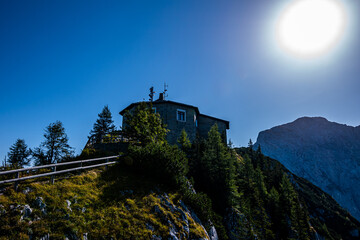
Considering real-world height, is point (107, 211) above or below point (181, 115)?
below

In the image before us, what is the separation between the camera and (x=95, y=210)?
8938 millimetres

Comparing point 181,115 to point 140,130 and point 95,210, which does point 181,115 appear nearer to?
point 140,130

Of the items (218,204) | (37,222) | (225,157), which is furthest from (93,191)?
(225,157)

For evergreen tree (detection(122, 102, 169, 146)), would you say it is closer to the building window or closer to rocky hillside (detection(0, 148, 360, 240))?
rocky hillside (detection(0, 148, 360, 240))

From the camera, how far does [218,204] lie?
66.6ft

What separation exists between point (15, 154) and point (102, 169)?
30.5 meters

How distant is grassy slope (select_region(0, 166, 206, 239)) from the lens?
6.96 meters

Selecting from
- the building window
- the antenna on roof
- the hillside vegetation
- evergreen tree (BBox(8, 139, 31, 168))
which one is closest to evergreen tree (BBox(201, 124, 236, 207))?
the hillside vegetation

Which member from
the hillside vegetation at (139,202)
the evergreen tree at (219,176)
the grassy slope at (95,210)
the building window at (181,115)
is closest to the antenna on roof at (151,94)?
the building window at (181,115)

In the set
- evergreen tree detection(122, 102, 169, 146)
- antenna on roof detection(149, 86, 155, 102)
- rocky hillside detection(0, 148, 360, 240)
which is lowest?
rocky hillside detection(0, 148, 360, 240)

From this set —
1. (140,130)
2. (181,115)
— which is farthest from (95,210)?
(181,115)

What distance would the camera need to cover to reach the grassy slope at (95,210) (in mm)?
6961

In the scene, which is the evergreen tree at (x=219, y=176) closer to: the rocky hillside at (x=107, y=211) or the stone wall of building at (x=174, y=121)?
the rocky hillside at (x=107, y=211)

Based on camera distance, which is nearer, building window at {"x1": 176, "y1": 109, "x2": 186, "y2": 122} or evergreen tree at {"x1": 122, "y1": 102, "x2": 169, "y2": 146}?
evergreen tree at {"x1": 122, "y1": 102, "x2": 169, "y2": 146}
